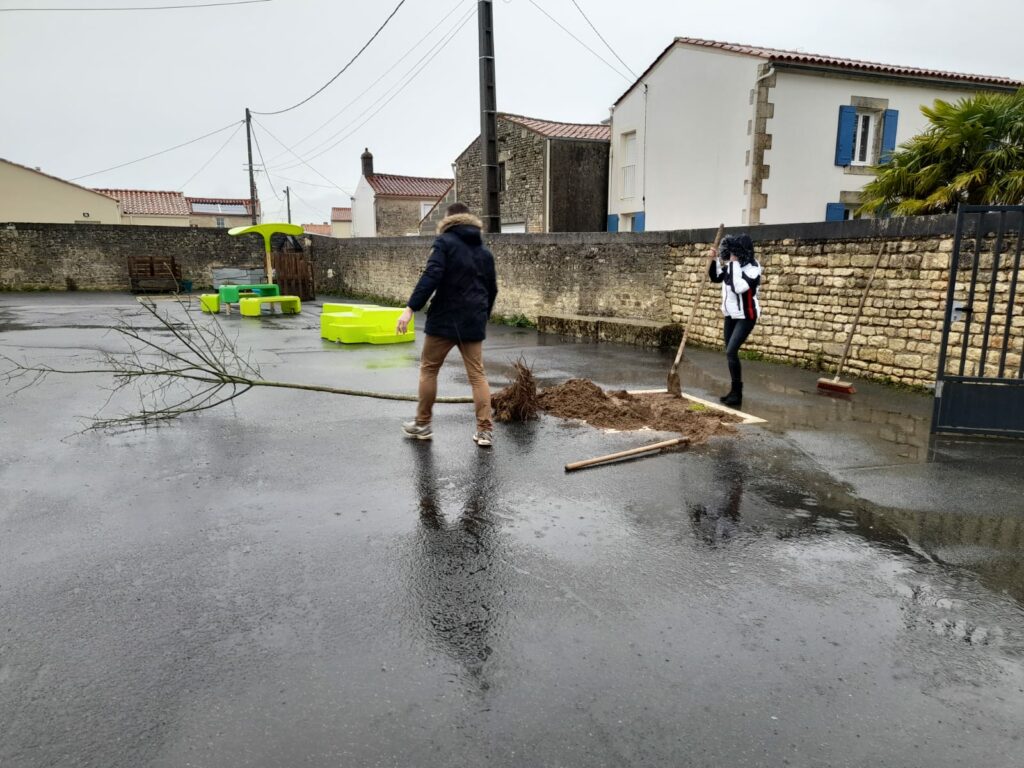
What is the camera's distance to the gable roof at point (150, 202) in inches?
1793

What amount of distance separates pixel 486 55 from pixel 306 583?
14.9m

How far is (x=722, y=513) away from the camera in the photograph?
430 cm

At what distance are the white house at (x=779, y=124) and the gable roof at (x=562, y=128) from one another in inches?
204

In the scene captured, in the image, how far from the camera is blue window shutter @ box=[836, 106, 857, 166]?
18.1 meters

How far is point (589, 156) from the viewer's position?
987 inches

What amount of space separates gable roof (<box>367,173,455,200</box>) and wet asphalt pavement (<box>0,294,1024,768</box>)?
38023 mm

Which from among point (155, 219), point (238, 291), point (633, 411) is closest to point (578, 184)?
point (238, 291)

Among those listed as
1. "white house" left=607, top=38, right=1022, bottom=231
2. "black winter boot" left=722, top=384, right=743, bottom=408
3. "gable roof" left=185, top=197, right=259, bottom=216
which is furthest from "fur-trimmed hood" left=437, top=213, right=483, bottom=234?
"gable roof" left=185, top=197, right=259, bottom=216

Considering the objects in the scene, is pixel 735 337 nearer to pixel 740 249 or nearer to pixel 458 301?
pixel 740 249

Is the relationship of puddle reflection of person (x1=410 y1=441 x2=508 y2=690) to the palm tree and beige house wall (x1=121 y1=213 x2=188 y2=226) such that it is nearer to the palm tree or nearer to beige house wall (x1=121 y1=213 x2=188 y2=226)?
the palm tree

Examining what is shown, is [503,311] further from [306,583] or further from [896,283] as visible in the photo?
[306,583]

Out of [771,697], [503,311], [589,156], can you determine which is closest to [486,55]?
[503,311]

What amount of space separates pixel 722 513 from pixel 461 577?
1.84 metres

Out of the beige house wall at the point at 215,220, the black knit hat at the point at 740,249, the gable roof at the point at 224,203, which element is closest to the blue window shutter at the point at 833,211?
the black knit hat at the point at 740,249
